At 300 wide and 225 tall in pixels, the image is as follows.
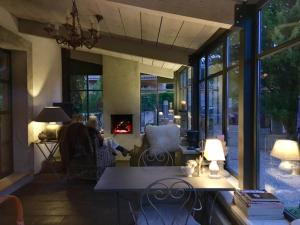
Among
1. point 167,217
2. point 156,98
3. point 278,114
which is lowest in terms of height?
point 167,217

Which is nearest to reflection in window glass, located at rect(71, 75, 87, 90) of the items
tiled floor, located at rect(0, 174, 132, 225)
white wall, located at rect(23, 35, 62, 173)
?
white wall, located at rect(23, 35, 62, 173)

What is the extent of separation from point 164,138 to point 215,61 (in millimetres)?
1646

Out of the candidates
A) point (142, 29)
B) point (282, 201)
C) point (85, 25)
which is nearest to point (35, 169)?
point (85, 25)

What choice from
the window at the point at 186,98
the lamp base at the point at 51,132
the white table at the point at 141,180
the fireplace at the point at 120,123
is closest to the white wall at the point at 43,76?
the lamp base at the point at 51,132

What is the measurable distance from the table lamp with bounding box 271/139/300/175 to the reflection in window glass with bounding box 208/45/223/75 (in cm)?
225

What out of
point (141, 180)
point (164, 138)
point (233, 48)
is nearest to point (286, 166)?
point (141, 180)

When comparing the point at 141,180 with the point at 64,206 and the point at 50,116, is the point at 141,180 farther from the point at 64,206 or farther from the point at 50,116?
the point at 50,116

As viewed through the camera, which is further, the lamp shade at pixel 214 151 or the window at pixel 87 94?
the window at pixel 87 94

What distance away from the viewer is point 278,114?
2.58m

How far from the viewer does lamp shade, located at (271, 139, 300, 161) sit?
224 cm

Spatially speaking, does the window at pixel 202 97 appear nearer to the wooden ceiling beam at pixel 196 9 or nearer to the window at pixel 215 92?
the window at pixel 215 92

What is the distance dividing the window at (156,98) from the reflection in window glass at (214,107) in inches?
212

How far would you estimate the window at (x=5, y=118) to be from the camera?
5.79m

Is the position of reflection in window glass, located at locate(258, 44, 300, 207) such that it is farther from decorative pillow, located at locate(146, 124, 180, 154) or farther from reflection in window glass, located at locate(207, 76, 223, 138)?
decorative pillow, located at locate(146, 124, 180, 154)
